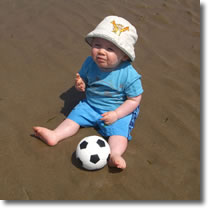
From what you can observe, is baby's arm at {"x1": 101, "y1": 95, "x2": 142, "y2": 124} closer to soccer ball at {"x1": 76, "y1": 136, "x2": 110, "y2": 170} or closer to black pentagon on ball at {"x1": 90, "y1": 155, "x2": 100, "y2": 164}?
soccer ball at {"x1": 76, "y1": 136, "x2": 110, "y2": 170}

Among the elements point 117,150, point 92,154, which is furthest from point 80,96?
point 92,154

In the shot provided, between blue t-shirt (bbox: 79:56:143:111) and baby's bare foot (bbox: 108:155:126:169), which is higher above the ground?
blue t-shirt (bbox: 79:56:143:111)

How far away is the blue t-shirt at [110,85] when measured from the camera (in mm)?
3035

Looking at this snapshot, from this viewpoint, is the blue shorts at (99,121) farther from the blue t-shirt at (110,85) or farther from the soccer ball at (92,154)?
the soccer ball at (92,154)

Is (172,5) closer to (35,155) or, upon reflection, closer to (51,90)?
(51,90)

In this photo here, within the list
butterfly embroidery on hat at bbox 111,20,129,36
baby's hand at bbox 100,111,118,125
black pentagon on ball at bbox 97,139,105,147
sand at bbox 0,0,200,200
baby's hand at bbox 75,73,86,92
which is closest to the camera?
sand at bbox 0,0,200,200

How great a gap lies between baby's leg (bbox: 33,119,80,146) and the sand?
0.07m

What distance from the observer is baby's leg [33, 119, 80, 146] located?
2896 mm

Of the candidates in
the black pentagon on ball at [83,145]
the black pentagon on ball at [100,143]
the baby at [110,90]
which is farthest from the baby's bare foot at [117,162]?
the black pentagon on ball at [83,145]

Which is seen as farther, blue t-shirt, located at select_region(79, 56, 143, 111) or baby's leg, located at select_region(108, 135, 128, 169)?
blue t-shirt, located at select_region(79, 56, 143, 111)

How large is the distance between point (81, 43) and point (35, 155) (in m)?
2.53

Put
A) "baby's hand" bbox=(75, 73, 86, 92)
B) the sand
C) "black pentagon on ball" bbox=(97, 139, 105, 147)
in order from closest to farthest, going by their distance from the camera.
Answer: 1. the sand
2. "black pentagon on ball" bbox=(97, 139, 105, 147)
3. "baby's hand" bbox=(75, 73, 86, 92)

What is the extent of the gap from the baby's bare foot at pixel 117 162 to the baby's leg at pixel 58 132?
0.62 metres

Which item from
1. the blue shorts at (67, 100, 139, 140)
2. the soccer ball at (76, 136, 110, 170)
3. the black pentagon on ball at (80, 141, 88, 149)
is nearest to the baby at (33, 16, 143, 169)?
the blue shorts at (67, 100, 139, 140)
